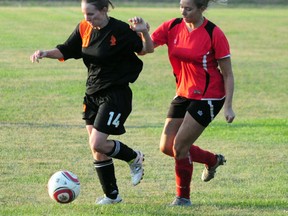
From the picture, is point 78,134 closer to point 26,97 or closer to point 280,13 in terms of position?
point 26,97

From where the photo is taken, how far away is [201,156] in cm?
898

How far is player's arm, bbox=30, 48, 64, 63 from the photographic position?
8.35 meters

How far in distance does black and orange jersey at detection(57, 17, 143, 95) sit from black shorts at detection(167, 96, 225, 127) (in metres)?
0.52

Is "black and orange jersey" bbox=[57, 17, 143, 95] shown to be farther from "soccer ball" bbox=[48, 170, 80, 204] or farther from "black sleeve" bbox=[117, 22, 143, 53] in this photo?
"soccer ball" bbox=[48, 170, 80, 204]

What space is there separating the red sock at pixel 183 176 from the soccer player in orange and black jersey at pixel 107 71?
53 centimetres

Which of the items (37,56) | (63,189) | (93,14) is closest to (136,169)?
(63,189)

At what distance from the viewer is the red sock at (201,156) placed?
888cm

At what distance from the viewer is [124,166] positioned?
34.5ft

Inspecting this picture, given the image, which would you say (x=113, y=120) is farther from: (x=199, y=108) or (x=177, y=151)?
(x=199, y=108)

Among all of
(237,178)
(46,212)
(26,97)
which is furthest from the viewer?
(26,97)

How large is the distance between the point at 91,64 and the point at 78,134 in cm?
458

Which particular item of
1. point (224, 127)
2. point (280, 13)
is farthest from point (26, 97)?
point (280, 13)

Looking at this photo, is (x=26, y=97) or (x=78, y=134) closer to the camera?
(x=78, y=134)

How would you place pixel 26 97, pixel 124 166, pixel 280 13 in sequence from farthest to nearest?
pixel 280 13 → pixel 26 97 → pixel 124 166
